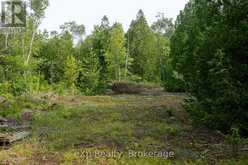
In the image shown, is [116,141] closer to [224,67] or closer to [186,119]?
[224,67]

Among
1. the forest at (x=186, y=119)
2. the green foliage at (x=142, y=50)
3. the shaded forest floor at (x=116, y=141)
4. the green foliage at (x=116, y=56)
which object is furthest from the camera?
the green foliage at (x=142, y=50)

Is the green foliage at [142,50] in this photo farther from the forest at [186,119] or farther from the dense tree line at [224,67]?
the dense tree line at [224,67]

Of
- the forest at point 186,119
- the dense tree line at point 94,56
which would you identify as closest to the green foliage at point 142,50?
the dense tree line at point 94,56

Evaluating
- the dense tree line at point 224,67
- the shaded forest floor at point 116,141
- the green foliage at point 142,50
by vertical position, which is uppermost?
the green foliage at point 142,50

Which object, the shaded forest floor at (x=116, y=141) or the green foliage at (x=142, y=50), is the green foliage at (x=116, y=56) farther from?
the shaded forest floor at (x=116, y=141)

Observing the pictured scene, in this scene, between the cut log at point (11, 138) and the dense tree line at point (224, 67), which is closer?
the dense tree line at point (224, 67)

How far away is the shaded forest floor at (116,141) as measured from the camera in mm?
10133

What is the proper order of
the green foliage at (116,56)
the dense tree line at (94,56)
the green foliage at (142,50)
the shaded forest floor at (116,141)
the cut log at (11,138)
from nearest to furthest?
the shaded forest floor at (116,141) → the cut log at (11,138) → the dense tree line at (94,56) → the green foliage at (116,56) → the green foliage at (142,50)

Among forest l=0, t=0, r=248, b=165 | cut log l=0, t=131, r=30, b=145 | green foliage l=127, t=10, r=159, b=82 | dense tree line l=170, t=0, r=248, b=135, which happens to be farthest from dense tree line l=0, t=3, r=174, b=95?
dense tree line l=170, t=0, r=248, b=135

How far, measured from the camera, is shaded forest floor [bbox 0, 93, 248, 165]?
10133 millimetres

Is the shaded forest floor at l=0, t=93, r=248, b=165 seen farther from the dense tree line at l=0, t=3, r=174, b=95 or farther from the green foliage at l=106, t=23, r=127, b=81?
the green foliage at l=106, t=23, r=127, b=81

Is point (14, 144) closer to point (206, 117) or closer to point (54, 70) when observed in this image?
point (206, 117)

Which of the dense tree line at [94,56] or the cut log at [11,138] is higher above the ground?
the dense tree line at [94,56]

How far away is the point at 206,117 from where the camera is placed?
1159 cm
